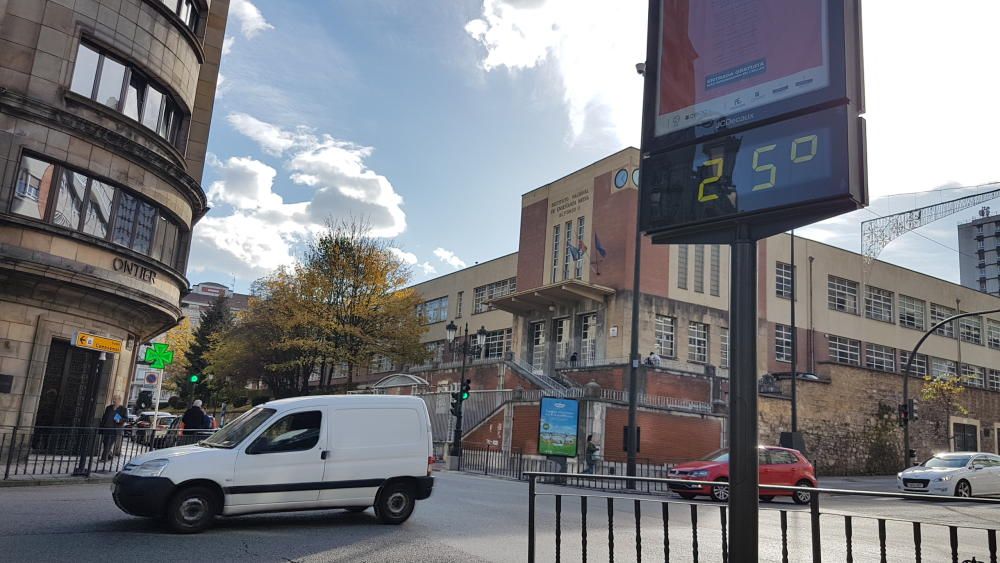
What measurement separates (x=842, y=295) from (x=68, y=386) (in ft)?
144

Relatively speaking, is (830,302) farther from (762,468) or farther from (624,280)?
(762,468)

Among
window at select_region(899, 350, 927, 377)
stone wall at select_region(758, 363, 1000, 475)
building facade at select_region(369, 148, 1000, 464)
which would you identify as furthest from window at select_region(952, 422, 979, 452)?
window at select_region(899, 350, 927, 377)

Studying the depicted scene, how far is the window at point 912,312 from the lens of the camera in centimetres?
5028

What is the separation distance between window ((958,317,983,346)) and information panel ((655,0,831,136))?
195ft

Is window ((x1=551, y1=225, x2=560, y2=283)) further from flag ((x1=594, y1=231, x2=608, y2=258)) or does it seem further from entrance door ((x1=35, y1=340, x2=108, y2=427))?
entrance door ((x1=35, y1=340, x2=108, y2=427))

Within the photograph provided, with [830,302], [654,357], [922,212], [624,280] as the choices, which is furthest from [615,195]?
[922,212]

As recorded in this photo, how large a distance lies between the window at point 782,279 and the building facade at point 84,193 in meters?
33.9

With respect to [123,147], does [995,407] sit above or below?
below

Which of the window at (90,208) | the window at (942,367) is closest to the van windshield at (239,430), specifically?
the window at (90,208)

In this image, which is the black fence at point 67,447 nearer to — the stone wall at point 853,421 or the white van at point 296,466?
the white van at point 296,466

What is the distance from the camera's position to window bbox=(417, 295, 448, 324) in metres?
61.0

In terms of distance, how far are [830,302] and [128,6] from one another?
42020 mm

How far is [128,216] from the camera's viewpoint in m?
19.7

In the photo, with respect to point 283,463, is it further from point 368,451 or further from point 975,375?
point 975,375
